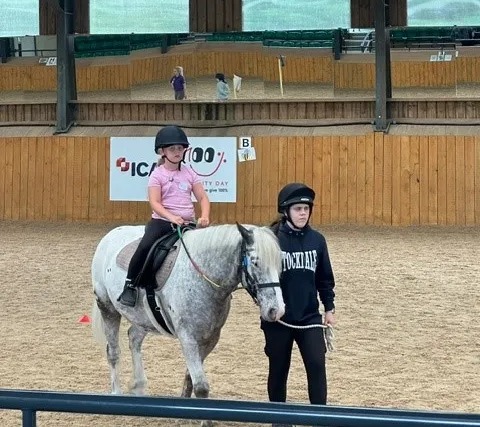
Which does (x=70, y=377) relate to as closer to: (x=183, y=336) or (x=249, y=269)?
(x=183, y=336)

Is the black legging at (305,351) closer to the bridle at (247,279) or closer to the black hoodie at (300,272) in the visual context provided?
the black hoodie at (300,272)

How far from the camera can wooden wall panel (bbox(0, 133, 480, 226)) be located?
16547 mm

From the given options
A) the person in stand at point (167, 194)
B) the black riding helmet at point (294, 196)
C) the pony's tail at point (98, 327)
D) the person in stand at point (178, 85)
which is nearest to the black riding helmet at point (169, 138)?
the person in stand at point (167, 194)

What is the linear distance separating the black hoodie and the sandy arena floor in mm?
760

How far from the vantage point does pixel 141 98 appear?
1908cm

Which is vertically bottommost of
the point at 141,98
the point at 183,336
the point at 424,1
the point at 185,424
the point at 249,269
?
the point at 185,424

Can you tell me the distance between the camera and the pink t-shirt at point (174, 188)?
5.91 meters

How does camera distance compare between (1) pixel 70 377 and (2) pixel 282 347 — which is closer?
(2) pixel 282 347

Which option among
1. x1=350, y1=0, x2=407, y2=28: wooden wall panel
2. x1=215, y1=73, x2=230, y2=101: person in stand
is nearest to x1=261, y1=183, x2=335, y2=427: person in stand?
x1=215, y1=73, x2=230, y2=101: person in stand

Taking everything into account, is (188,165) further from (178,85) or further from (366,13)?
(366,13)

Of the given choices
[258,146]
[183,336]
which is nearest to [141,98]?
[258,146]

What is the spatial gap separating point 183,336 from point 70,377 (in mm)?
1934

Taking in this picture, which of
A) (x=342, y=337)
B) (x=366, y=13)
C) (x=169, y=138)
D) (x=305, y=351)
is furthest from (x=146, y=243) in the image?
(x=366, y=13)

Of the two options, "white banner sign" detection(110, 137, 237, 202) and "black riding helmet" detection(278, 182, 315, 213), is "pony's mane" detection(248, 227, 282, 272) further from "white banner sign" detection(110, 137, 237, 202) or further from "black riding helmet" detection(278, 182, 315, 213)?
"white banner sign" detection(110, 137, 237, 202)
